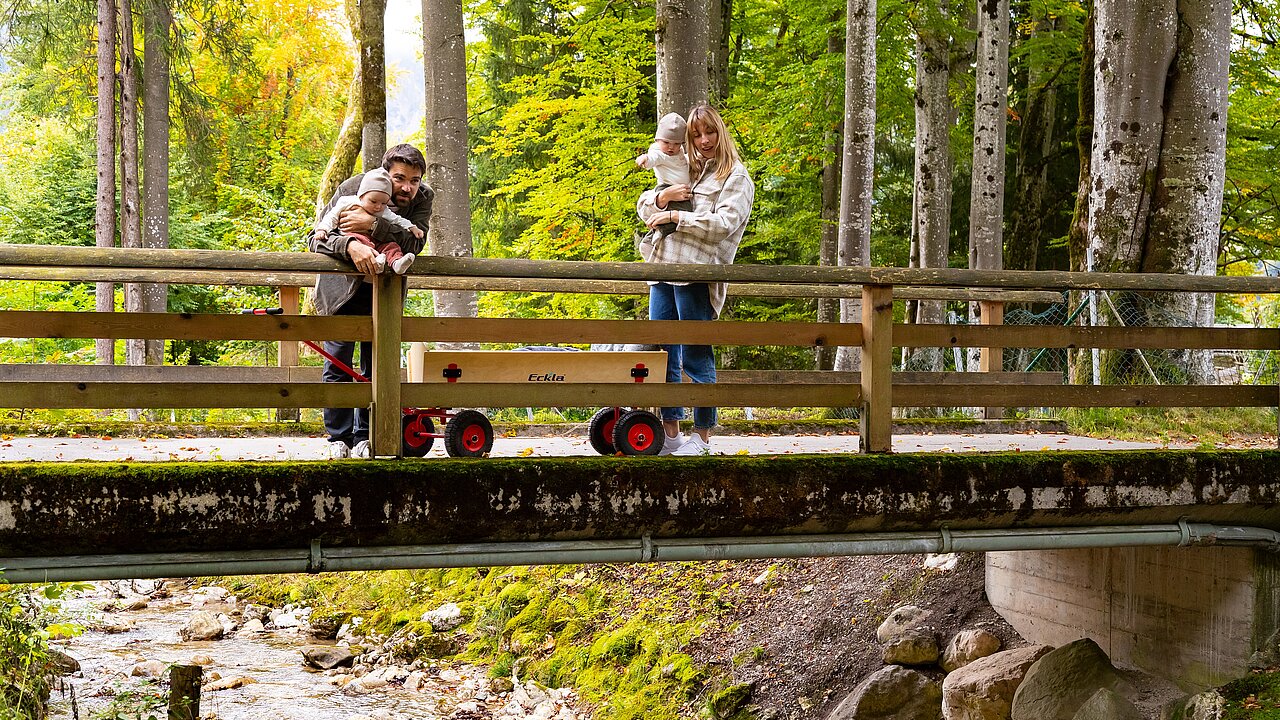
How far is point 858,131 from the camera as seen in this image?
50.2 ft

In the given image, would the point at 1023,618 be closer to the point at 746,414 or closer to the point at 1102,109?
the point at 1102,109

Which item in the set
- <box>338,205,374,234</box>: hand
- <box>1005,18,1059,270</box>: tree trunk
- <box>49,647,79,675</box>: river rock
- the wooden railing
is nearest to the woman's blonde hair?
the wooden railing

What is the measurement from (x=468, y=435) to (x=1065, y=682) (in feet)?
13.5

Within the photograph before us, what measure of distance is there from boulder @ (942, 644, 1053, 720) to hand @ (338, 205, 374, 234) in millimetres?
5113

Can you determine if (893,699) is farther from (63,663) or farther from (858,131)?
(858,131)

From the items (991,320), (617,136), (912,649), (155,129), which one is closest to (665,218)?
(912,649)

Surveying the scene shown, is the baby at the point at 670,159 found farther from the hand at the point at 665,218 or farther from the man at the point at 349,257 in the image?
the man at the point at 349,257

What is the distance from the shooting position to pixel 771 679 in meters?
8.91

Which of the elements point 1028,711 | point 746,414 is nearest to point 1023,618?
point 1028,711

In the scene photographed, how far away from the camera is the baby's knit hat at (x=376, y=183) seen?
566 cm

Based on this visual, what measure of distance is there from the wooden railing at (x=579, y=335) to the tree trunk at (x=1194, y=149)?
3.59 meters

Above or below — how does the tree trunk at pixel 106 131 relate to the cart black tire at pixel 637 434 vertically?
above

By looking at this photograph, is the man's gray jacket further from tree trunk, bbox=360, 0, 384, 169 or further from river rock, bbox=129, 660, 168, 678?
tree trunk, bbox=360, 0, 384, 169

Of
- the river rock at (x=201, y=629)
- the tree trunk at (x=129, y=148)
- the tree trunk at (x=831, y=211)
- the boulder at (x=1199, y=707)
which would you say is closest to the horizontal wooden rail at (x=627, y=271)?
the boulder at (x=1199, y=707)
